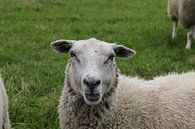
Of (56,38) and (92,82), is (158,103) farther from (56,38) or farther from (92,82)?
(56,38)

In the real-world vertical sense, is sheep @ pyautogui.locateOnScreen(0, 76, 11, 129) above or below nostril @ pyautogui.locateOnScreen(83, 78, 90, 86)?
below

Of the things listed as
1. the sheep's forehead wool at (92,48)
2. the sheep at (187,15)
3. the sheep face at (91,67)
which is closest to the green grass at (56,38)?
the sheep at (187,15)

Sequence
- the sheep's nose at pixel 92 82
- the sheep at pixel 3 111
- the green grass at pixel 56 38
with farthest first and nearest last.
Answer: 1. the green grass at pixel 56 38
2. the sheep at pixel 3 111
3. the sheep's nose at pixel 92 82

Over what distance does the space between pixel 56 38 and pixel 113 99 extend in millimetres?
→ 5654

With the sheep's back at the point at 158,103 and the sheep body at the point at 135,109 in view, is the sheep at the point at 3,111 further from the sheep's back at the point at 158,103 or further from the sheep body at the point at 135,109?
the sheep's back at the point at 158,103

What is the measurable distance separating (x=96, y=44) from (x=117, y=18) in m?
8.68

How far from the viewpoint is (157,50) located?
30.9ft

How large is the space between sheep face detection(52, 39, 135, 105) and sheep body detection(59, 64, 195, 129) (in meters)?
0.21

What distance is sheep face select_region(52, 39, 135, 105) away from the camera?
13.4ft

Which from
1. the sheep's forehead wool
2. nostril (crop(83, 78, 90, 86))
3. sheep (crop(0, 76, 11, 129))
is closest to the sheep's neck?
the sheep's forehead wool

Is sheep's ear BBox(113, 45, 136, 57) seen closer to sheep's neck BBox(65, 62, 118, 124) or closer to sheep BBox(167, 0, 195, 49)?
sheep's neck BBox(65, 62, 118, 124)

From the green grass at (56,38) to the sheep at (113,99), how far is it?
1031mm

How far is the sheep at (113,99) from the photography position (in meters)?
4.36

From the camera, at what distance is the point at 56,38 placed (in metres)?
10.1
